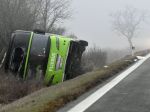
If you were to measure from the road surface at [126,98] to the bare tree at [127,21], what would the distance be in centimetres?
6145

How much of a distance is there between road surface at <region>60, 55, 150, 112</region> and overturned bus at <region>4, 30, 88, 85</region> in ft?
11.3

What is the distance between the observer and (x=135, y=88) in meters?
11.7

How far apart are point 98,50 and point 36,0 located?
496 cm

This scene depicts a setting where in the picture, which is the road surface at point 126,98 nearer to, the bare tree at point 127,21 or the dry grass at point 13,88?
the dry grass at point 13,88

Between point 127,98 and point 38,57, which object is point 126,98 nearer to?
point 127,98

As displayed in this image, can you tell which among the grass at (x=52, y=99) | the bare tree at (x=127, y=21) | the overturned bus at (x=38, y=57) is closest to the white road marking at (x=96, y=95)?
the grass at (x=52, y=99)

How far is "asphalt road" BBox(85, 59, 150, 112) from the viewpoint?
905 centimetres

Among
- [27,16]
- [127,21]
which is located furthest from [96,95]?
[127,21]

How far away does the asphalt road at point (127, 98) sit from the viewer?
9055 mm

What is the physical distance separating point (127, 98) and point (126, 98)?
0.07ft

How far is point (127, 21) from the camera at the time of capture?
8000 centimetres

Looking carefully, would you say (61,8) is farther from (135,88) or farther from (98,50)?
(135,88)

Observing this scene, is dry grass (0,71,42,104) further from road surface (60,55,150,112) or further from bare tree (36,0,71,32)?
bare tree (36,0,71,32)

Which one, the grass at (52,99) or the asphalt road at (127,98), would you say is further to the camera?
the grass at (52,99)
